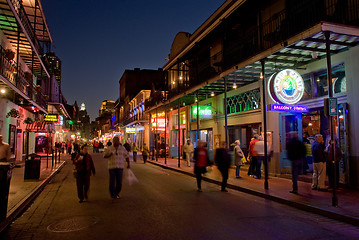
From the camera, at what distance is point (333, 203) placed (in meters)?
7.09

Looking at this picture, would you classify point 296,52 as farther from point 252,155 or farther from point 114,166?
point 114,166

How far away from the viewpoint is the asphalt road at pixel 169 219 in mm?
5199

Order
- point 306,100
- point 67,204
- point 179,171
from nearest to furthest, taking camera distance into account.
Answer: point 67,204
point 306,100
point 179,171

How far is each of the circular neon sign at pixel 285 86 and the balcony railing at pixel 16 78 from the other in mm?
12008

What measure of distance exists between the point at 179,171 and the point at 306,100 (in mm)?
8106

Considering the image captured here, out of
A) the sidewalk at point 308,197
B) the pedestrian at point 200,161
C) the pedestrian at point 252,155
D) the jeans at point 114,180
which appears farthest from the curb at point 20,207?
Answer: the pedestrian at point 252,155

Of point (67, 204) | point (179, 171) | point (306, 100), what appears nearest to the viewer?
point (67, 204)

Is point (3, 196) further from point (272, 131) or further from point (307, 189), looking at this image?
point (272, 131)

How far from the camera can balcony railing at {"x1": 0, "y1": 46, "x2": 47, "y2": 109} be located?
14.2 meters

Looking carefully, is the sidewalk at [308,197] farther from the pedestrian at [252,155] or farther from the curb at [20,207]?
the curb at [20,207]

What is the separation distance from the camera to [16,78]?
51.8ft

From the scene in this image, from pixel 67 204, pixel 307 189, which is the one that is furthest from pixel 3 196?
pixel 307 189

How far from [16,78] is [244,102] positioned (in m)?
12.9

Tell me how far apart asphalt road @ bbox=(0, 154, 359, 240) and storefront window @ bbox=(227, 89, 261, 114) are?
6.87m
